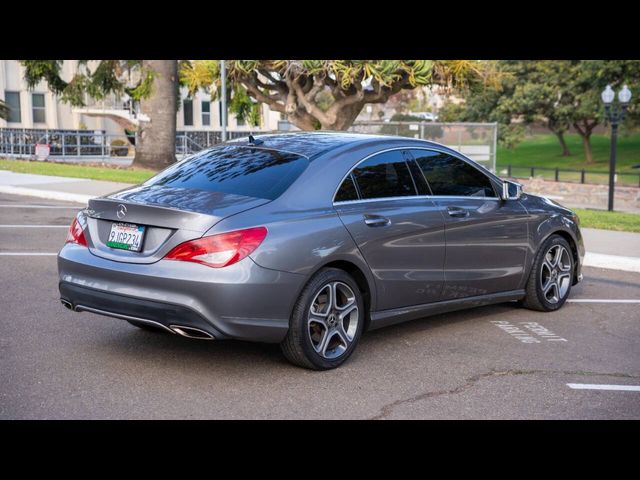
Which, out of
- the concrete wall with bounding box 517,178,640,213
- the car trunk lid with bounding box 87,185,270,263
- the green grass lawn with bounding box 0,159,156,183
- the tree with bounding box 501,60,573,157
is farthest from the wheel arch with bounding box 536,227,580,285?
the tree with bounding box 501,60,573,157

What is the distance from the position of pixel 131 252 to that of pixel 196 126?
169ft

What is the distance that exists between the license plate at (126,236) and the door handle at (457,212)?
2.60m

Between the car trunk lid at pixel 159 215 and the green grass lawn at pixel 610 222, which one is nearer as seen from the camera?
the car trunk lid at pixel 159 215

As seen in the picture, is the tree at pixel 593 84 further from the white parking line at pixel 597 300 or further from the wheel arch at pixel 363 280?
the wheel arch at pixel 363 280

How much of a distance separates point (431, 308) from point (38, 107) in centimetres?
4582

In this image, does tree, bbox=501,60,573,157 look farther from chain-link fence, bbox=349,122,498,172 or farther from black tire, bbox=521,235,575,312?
black tire, bbox=521,235,575,312

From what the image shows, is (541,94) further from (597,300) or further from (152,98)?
(597,300)

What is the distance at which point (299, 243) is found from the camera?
5.63 m

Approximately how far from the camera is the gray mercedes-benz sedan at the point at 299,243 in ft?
17.7

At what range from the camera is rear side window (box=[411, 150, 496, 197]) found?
6.99 metres

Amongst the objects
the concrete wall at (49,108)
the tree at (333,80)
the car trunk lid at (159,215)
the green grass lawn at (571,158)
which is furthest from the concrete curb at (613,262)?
the concrete wall at (49,108)

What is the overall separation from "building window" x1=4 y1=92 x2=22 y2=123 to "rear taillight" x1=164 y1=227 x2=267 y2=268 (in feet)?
149

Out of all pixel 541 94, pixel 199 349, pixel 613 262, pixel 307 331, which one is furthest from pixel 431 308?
pixel 541 94

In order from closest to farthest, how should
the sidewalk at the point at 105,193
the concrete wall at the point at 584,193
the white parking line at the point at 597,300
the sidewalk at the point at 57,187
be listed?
the white parking line at the point at 597,300 < the sidewalk at the point at 105,193 < the sidewalk at the point at 57,187 < the concrete wall at the point at 584,193
